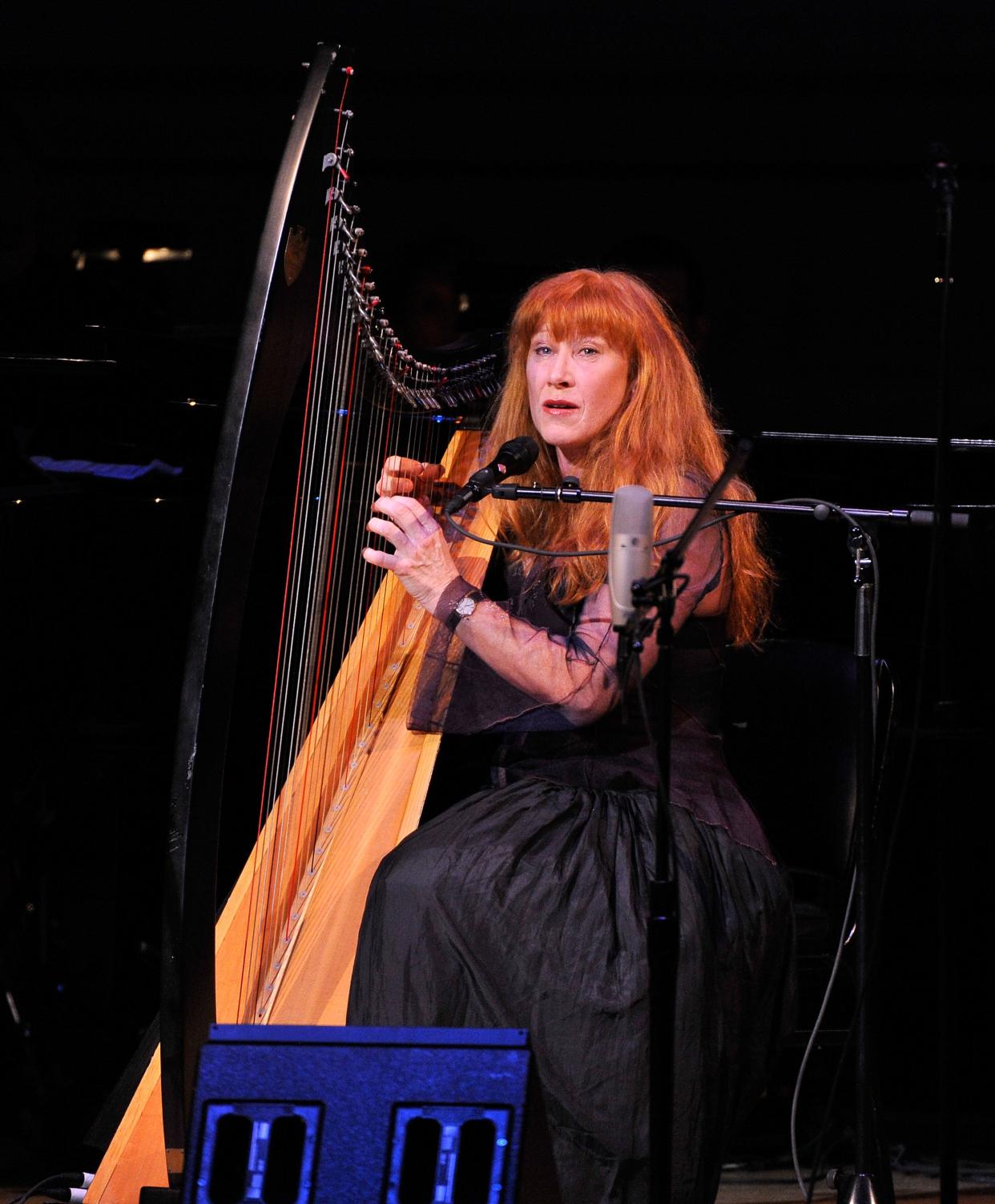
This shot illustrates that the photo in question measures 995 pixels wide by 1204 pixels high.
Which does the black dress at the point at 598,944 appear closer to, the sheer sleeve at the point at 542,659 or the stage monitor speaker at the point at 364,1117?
the sheer sleeve at the point at 542,659

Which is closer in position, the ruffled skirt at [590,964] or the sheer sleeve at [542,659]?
the ruffled skirt at [590,964]

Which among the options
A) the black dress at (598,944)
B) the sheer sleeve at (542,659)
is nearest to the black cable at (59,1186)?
the black dress at (598,944)

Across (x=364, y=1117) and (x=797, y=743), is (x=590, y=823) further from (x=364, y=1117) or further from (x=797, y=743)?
(x=364, y=1117)

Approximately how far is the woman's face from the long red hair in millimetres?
14

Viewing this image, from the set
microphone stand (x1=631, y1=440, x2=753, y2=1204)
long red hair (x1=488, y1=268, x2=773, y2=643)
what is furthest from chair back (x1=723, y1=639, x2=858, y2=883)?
microphone stand (x1=631, y1=440, x2=753, y2=1204)

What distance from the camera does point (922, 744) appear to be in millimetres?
3086

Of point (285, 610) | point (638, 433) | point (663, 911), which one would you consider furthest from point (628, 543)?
point (638, 433)

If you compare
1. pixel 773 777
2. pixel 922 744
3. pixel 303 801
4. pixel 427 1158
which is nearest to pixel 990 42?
pixel 922 744

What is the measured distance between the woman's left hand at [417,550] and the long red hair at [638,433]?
0.68 feet

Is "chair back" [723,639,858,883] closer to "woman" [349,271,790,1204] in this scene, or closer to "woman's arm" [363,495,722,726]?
"woman" [349,271,790,1204]

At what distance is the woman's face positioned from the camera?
2.32m

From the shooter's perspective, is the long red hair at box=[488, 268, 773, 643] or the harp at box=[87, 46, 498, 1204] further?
the long red hair at box=[488, 268, 773, 643]

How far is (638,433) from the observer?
7.57ft

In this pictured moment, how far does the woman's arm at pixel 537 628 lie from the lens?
2.08 metres
